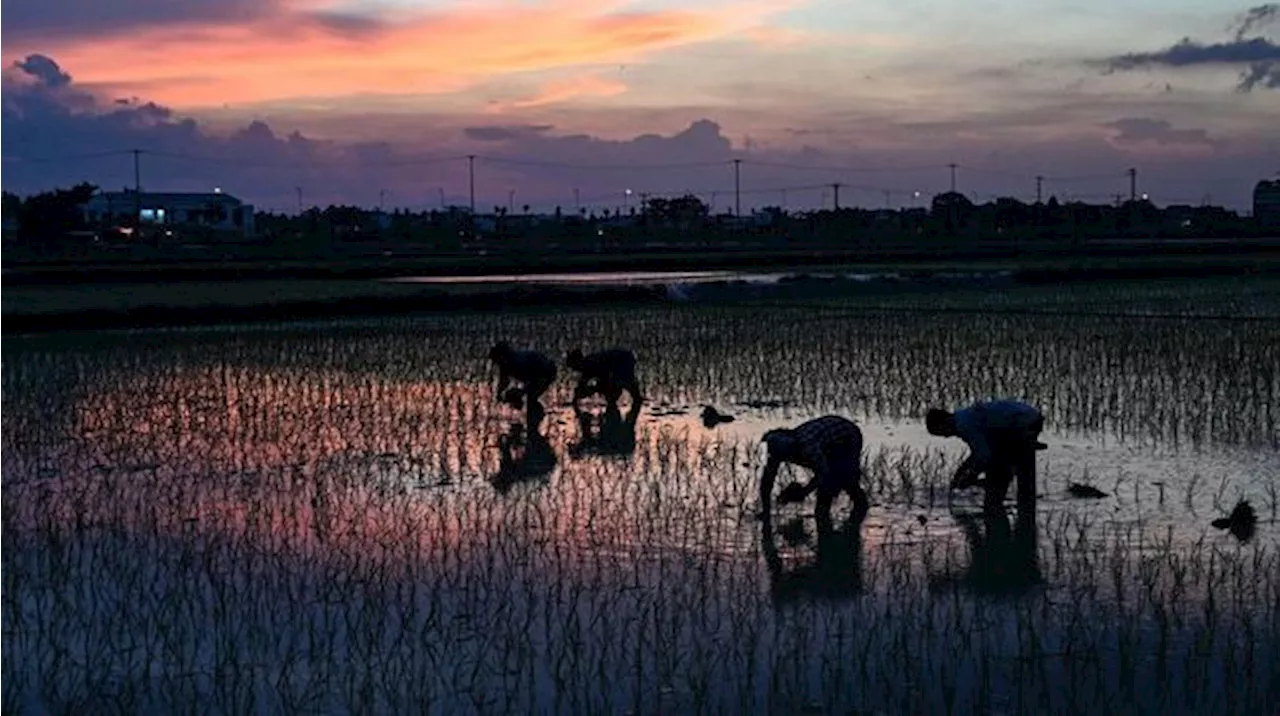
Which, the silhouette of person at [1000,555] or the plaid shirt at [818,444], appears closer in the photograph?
the silhouette of person at [1000,555]

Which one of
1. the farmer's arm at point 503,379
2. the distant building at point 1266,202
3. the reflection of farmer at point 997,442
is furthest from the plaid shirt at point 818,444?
the distant building at point 1266,202

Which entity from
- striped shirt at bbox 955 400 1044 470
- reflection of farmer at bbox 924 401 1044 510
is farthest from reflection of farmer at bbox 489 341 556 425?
striped shirt at bbox 955 400 1044 470

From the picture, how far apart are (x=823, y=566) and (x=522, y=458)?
372 centimetres

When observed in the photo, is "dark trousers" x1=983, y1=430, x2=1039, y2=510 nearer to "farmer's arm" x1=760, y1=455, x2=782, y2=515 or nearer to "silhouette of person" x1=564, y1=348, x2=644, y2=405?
"farmer's arm" x1=760, y1=455, x2=782, y2=515

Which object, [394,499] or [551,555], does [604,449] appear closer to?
[394,499]

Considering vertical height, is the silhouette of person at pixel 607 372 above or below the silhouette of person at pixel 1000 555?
above

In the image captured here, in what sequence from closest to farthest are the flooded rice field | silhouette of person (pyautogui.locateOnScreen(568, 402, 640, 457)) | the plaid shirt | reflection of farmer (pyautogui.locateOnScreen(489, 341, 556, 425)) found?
the flooded rice field < the plaid shirt < silhouette of person (pyautogui.locateOnScreen(568, 402, 640, 457)) < reflection of farmer (pyautogui.locateOnScreen(489, 341, 556, 425))

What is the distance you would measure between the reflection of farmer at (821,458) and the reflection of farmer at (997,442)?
509mm

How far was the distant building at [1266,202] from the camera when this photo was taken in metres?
94.1

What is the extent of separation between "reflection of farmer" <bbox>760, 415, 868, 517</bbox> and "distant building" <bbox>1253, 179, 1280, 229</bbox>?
297ft

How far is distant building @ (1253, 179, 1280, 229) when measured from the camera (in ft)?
309

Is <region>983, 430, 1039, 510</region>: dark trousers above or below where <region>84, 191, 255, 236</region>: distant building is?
below

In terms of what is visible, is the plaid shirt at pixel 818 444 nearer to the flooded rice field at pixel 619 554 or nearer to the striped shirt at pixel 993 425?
the flooded rice field at pixel 619 554

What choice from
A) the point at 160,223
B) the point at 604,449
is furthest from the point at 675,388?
the point at 160,223
